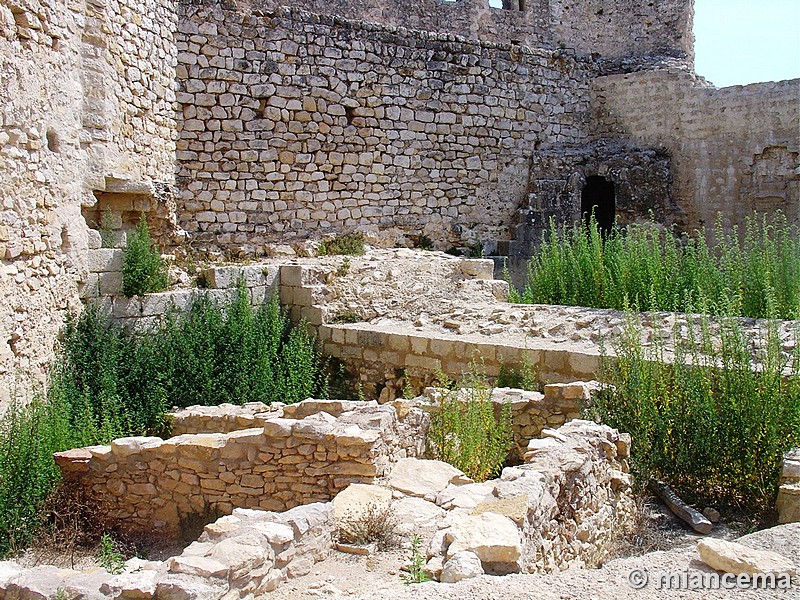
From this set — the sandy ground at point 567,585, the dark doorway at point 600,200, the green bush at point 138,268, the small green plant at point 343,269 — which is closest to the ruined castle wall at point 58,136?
the green bush at point 138,268

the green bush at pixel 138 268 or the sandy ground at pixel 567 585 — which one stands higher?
the green bush at pixel 138 268

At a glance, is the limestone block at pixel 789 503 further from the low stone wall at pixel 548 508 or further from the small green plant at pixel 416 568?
the small green plant at pixel 416 568

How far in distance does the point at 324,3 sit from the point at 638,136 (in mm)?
7063

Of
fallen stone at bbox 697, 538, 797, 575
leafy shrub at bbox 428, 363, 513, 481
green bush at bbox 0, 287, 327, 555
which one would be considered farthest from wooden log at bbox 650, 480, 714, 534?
green bush at bbox 0, 287, 327, 555

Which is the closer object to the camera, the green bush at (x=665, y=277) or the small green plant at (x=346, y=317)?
the green bush at (x=665, y=277)

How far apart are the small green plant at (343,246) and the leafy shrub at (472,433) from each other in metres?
5.56

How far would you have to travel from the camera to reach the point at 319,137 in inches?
492

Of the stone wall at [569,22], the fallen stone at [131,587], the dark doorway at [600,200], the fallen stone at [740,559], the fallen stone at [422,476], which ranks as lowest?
the fallen stone at [422,476]

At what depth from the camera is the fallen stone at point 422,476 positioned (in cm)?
552

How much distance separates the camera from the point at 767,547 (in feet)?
12.7

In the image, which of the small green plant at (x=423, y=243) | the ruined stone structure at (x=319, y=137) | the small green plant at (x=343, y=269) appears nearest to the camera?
the ruined stone structure at (x=319, y=137)

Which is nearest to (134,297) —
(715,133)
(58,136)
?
(58,136)

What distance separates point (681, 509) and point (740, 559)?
98.0 inches

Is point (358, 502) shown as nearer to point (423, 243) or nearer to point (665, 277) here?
point (665, 277)
